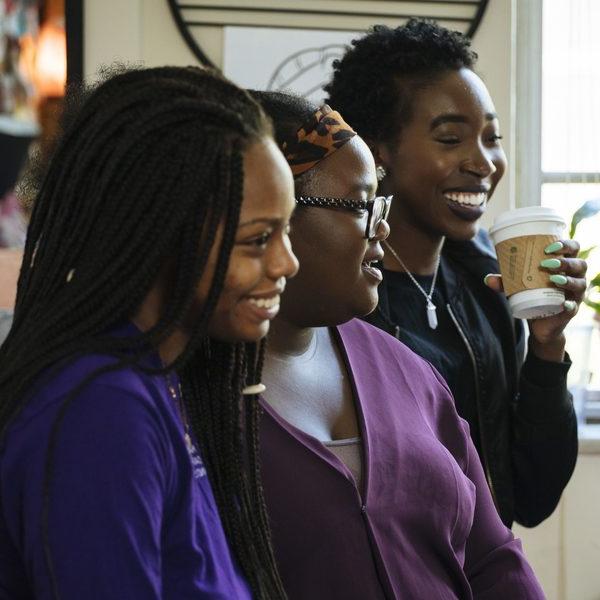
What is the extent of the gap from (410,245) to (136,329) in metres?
0.91

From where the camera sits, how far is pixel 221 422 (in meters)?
1.00

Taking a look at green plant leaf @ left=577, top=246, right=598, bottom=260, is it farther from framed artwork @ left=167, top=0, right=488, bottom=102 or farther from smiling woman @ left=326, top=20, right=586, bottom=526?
smiling woman @ left=326, top=20, right=586, bottom=526

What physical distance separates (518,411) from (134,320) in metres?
1.01

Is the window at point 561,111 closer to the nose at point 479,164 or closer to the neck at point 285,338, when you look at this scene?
the nose at point 479,164

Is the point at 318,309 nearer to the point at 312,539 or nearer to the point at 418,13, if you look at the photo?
the point at 312,539

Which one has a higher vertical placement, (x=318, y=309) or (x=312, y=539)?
(x=318, y=309)

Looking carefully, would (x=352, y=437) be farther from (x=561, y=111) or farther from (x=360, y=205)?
(x=561, y=111)

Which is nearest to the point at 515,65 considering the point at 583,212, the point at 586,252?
the point at 586,252

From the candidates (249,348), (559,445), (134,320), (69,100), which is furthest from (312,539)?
(559,445)

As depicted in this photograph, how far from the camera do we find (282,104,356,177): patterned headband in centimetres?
129

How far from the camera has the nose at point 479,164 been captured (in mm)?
1685

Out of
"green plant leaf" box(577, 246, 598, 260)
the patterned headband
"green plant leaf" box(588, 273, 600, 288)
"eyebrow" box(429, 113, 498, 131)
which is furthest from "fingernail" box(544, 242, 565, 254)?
"green plant leaf" box(588, 273, 600, 288)

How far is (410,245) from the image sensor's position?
171 centimetres

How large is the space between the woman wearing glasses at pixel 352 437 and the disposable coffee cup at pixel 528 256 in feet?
0.91
